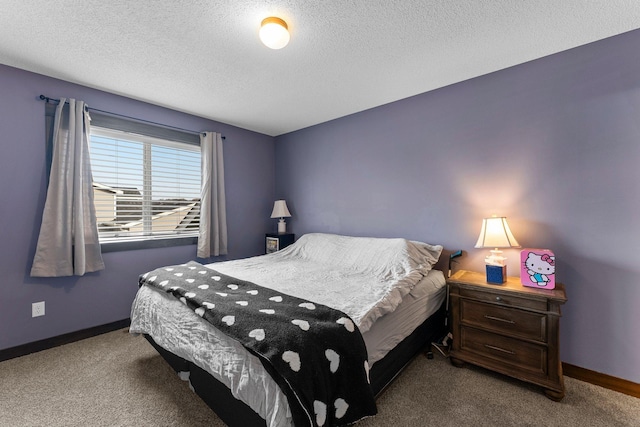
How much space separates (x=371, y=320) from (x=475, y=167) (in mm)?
1722

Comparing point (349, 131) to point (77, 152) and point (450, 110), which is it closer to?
point (450, 110)

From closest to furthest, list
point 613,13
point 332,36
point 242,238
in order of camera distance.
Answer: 1. point 613,13
2. point 332,36
3. point 242,238

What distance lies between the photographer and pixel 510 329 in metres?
1.81

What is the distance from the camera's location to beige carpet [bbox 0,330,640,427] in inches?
59.0

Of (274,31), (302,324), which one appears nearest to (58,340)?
(302,324)

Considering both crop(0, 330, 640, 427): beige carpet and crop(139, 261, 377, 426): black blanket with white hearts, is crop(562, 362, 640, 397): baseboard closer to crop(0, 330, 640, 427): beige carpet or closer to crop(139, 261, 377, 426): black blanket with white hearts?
crop(0, 330, 640, 427): beige carpet

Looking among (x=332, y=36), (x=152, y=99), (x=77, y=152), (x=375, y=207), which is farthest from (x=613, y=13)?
(x=77, y=152)

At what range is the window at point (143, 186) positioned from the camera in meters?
2.66

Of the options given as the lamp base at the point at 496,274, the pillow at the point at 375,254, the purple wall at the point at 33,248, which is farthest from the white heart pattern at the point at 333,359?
the purple wall at the point at 33,248

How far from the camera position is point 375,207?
3055mm

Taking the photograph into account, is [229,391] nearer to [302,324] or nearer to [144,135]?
[302,324]

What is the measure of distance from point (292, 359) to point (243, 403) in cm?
41

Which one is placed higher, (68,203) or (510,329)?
(68,203)

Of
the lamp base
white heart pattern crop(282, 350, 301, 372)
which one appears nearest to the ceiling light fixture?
white heart pattern crop(282, 350, 301, 372)
